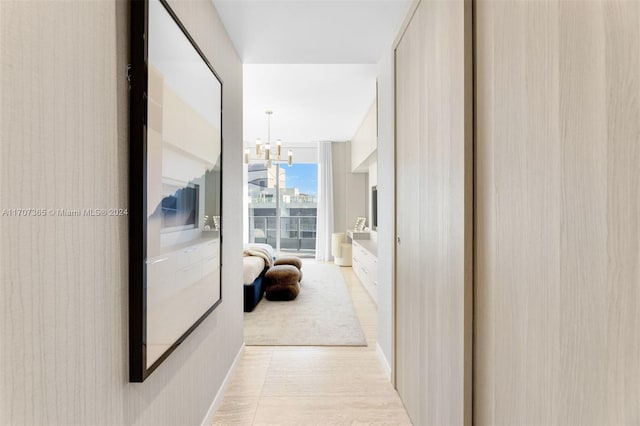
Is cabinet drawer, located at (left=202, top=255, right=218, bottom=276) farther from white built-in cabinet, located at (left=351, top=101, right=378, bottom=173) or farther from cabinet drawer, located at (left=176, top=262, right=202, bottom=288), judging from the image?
white built-in cabinet, located at (left=351, top=101, right=378, bottom=173)

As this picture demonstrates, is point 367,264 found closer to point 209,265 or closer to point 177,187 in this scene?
point 209,265

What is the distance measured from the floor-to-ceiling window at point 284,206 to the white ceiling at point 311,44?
3092 mm

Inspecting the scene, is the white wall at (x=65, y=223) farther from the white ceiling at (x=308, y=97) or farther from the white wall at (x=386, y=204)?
the white ceiling at (x=308, y=97)

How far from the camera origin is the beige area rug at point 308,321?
3.00 meters

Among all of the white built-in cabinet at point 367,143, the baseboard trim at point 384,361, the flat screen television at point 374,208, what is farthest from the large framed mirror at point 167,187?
the flat screen television at point 374,208

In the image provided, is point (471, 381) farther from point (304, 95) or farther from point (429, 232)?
point (304, 95)

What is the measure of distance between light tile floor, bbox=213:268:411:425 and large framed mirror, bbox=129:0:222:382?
→ 77 cm

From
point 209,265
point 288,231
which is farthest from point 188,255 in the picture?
point 288,231

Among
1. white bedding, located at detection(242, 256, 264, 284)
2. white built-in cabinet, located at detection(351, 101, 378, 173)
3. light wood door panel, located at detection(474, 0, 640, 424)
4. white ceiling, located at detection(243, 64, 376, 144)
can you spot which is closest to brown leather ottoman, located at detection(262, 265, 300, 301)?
white bedding, located at detection(242, 256, 264, 284)

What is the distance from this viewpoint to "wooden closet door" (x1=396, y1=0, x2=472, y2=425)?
128cm

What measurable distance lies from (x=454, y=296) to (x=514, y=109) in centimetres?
75

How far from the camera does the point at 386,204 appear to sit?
8.38 feet

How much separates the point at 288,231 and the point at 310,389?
5675mm

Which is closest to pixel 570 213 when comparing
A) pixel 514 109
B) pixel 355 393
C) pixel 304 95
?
pixel 514 109
